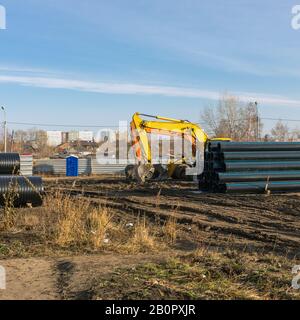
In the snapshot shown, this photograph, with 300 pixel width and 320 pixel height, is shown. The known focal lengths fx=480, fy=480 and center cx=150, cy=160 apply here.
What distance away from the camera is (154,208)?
14117mm

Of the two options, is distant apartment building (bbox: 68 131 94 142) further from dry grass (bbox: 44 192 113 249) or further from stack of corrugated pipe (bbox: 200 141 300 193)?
dry grass (bbox: 44 192 113 249)

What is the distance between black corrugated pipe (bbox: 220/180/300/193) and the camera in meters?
17.3

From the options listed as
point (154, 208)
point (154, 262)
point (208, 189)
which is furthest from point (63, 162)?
point (154, 262)

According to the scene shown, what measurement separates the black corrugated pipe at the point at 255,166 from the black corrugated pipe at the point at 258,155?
7.5 inches

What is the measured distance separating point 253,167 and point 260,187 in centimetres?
78

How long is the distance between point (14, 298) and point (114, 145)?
180 feet

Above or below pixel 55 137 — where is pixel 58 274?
below

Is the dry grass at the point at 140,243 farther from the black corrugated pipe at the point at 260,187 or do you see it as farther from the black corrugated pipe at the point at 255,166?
the black corrugated pipe at the point at 255,166

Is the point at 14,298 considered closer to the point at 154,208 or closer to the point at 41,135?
the point at 154,208

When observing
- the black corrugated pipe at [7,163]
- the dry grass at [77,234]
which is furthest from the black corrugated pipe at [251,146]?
the dry grass at [77,234]

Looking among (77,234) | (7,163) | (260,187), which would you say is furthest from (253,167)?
(77,234)

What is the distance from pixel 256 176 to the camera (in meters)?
17.6

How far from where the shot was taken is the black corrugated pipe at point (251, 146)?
704 inches

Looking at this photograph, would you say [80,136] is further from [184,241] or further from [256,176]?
[184,241]
